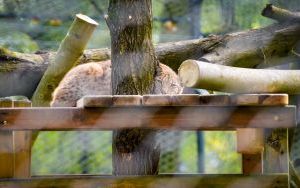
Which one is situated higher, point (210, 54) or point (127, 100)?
point (210, 54)

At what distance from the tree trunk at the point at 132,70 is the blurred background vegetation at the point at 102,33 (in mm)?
899

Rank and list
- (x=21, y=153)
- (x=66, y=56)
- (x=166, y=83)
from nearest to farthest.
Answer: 1. (x=21, y=153)
2. (x=166, y=83)
3. (x=66, y=56)

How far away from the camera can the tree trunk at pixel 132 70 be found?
1.22 metres

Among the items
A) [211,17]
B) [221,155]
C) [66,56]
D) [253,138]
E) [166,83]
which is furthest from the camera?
[221,155]

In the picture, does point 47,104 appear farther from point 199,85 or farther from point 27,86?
point 199,85

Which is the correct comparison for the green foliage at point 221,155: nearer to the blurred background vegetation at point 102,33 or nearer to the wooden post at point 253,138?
the blurred background vegetation at point 102,33

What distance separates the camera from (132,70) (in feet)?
4.04

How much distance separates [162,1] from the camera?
2.53 metres

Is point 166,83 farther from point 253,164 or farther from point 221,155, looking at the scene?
point 221,155

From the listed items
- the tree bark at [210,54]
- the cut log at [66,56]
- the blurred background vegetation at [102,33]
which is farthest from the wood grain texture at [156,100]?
the blurred background vegetation at [102,33]

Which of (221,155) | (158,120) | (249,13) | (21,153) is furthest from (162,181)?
(221,155)

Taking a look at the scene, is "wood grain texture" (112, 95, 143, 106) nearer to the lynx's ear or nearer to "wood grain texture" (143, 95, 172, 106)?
"wood grain texture" (143, 95, 172, 106)

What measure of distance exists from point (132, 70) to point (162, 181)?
0.91 ft

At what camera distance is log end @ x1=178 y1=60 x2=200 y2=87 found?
1069 mm
